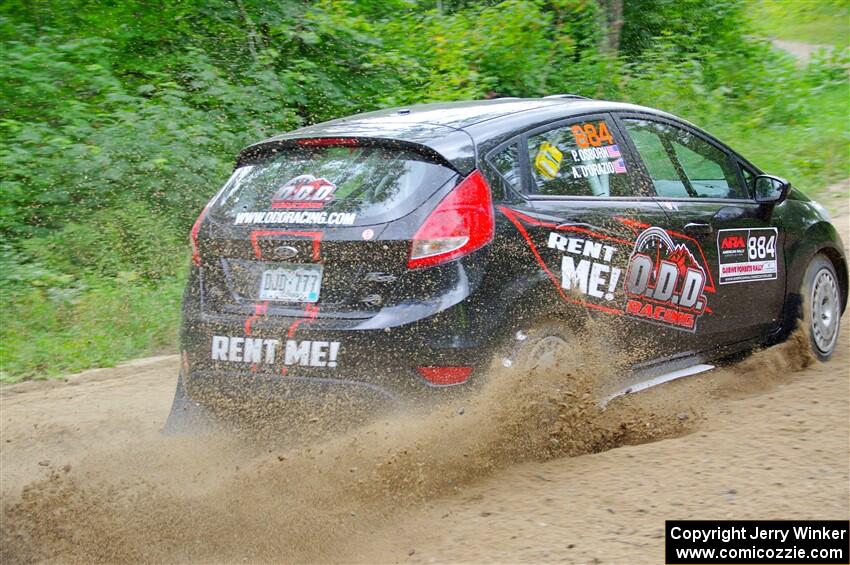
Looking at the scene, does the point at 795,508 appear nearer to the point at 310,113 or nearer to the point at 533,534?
Result: the point at 533,534

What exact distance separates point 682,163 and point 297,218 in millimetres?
2413

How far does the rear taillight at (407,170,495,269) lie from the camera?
4113 mm

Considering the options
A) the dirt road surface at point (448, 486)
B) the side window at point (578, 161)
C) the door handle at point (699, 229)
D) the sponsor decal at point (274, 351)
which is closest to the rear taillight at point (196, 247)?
the sponsor decal at point (274, 351)

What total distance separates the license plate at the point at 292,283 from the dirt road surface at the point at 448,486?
2.10ft

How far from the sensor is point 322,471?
4125 millimetres

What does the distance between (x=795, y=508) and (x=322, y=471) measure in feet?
6.21

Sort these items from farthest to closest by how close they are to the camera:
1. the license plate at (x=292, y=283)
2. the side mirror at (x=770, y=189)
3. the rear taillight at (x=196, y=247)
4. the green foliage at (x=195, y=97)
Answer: the green foliage at (x=195, y=97)
the side mirror at (x=770, y=189)
the rear taillight at (x=196, y=247)
the license plate at (x=292, y=283)

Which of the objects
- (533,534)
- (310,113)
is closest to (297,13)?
(310,113)

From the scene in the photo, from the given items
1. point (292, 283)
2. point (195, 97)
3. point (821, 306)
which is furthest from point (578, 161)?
point (195, 97)

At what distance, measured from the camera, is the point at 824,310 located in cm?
641

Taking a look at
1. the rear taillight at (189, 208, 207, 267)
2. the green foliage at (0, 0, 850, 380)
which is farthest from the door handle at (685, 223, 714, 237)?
the green foliage at (0, 0, 850, 380)

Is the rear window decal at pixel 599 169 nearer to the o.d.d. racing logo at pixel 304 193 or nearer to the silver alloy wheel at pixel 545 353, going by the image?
the silver alloy wheel at pixel 545 353

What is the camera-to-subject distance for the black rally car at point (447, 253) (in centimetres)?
412

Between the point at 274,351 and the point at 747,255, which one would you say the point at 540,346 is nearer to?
the point at 274,351
